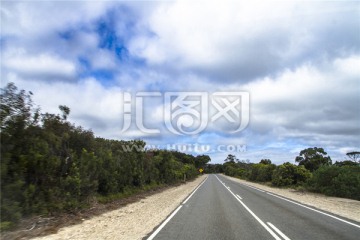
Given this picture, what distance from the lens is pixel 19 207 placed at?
11141mm

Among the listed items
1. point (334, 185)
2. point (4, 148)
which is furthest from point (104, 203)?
point (334, 185)

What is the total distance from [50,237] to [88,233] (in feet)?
3.97

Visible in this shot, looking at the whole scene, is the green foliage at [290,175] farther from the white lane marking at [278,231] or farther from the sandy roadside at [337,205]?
the white lane marking at [278,231]

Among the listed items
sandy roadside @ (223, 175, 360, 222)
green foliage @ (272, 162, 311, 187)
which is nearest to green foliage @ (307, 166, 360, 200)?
sandy roadside @ (223, 175, 360, 222)

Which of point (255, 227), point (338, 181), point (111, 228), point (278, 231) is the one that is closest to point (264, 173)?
point (338, 181)

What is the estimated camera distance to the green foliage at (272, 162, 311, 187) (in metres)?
47.0

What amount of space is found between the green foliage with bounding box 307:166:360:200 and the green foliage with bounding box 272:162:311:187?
36.4 feet

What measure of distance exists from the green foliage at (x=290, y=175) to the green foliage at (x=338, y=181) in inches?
437

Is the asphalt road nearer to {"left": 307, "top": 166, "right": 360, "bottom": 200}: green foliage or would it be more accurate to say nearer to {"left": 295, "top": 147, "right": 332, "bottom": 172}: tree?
{"left": 307, "top": 166, "right": 360, "bottom": 200}: green foliage

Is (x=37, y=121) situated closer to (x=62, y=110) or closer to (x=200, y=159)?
(x=62, y=110)

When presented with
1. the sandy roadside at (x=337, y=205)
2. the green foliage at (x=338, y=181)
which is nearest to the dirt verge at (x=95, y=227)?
the sandy roadside at (x=337, y=205)

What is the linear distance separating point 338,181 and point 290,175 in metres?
17.6

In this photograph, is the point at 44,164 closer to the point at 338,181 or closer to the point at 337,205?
the point at 337,205

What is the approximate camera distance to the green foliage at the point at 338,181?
2936 cm
